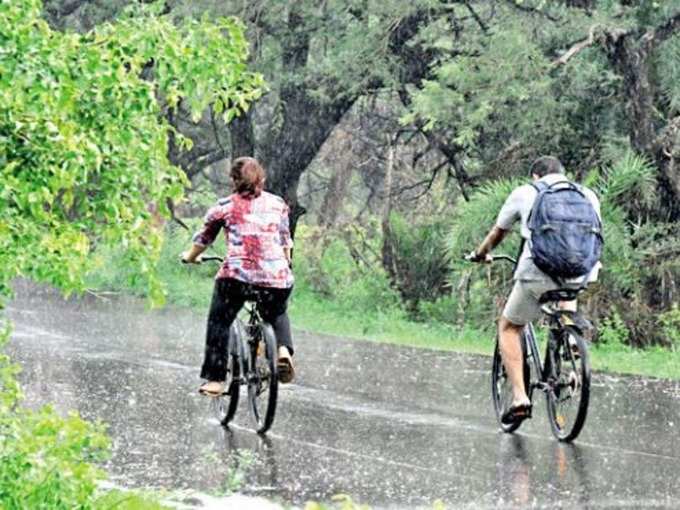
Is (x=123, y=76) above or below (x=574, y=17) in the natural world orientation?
below

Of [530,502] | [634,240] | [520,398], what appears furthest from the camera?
[634,240]

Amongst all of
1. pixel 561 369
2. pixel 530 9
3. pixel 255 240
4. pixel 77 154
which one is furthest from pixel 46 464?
pixel 530 9

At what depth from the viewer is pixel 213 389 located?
11875 millimetres

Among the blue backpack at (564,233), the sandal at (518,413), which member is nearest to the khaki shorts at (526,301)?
the blue backpack at (564,233)

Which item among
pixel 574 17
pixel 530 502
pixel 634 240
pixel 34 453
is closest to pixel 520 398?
pixel 530 502

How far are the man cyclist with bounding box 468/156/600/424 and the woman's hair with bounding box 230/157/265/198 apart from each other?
1.63m

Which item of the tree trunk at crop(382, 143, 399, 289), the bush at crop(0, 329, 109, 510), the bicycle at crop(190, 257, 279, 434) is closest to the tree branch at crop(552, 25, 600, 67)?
the tree trunk at crop(382, 143, 399, 289)

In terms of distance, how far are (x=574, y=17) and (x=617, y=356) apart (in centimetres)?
501

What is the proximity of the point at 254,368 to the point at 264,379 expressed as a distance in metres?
0.22

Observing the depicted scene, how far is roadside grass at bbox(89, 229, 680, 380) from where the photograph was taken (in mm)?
17812

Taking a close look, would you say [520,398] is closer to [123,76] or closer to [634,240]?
[123,76]

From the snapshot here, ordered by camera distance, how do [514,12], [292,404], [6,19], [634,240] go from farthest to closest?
1. [514,12]
2. [634,240]
3. [292,404]
4. [6,19]

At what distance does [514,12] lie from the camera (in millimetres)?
22469

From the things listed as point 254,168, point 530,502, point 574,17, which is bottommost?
point 530,502
